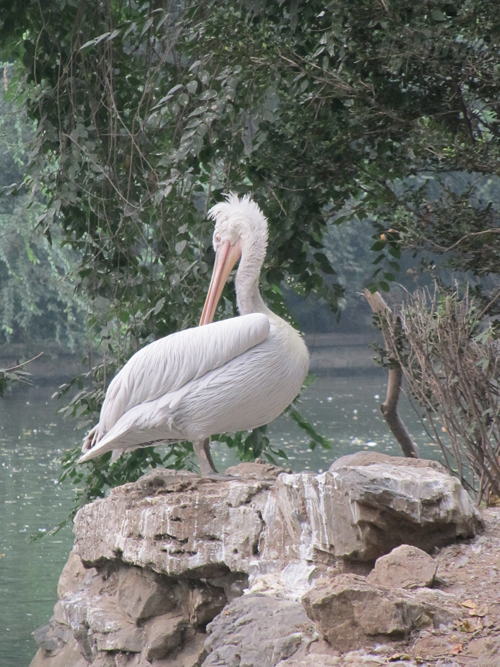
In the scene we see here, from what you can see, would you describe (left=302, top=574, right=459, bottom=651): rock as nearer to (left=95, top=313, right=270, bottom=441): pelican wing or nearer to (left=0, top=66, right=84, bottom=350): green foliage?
(left=95, top=313, right=270, bottom=441): pelican wing

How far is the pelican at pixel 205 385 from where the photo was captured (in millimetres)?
3320

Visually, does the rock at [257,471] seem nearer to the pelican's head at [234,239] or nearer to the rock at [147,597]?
the rock at [147,597]

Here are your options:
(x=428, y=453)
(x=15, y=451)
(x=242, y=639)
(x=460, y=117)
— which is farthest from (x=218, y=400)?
(x=15, y=451)

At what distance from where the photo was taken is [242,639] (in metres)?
2.46

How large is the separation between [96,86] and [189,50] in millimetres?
625

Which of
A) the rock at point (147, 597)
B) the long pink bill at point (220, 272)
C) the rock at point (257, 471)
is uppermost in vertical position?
the long pink bill at point (220, 272)

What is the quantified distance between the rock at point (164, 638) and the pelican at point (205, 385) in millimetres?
573

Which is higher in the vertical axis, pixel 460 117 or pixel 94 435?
pixel 460 117

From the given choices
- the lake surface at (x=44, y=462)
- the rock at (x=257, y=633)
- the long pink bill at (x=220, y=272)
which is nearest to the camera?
the rock at (x=257, y=633)

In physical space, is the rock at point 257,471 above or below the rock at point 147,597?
above

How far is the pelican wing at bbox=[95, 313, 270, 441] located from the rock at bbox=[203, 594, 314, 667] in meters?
1.01

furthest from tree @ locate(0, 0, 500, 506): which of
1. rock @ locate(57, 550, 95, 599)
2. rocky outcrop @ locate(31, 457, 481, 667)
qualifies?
rocky outcrop @ locate(31, 457, 481, 667)

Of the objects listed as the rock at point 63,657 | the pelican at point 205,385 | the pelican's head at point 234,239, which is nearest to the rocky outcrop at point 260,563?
the pelican at point 205,385

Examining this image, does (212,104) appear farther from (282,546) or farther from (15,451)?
(15,451)
